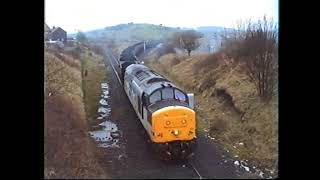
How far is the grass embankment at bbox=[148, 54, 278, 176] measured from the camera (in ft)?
48.5

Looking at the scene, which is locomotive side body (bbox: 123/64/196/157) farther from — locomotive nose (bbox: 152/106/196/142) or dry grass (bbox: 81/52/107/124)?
dry grass (bbox: 81/52/107/124)

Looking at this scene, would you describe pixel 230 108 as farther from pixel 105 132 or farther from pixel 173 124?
pixel 173 124

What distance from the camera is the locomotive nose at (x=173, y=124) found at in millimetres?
13312

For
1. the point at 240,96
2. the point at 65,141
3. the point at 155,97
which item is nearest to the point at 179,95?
the point at 155,97

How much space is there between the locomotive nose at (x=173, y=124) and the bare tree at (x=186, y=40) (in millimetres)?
15662

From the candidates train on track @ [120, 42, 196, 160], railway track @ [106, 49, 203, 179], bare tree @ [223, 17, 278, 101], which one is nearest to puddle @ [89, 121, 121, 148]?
Result: train on track @ [120, 42, 196, 160]

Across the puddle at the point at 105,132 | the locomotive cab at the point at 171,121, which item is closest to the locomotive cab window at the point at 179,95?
the locomotive cab at the point at 171,121

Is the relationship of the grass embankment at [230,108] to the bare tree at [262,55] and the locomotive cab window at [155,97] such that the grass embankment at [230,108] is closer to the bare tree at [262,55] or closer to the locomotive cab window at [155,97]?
the bare tree at [262,55]

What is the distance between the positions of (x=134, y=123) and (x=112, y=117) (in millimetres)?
1746

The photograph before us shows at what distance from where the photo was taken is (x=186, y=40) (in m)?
30.0
